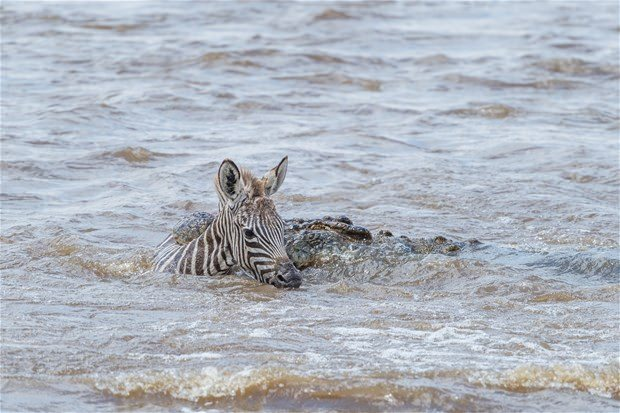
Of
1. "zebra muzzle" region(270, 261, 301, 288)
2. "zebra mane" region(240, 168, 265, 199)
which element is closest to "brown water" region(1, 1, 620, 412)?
"zebra muzzle" region(270, 261, 301, 288)

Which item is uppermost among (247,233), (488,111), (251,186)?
(251,186)

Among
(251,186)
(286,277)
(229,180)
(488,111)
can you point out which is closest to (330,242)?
(286,277)

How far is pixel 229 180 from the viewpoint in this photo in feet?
25.0

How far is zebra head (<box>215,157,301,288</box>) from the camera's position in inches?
297

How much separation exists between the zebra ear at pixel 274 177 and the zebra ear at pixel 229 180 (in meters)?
0.19

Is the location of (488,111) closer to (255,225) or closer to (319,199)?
(319,199)

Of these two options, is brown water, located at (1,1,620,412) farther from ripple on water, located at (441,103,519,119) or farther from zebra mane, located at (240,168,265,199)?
zebra mane, located at (240,168,265,199)

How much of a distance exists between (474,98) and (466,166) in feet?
14.2

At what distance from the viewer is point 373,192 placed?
12.0 meters

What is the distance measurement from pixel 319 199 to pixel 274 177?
403 centimetres

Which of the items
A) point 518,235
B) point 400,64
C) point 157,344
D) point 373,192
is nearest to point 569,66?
point 400,64

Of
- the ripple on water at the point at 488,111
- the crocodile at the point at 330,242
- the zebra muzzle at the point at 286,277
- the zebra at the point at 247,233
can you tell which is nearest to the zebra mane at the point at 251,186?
the zebra at the point at 247,233

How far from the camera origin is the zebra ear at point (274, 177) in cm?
770

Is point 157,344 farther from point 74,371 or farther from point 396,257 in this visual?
point 396,257
